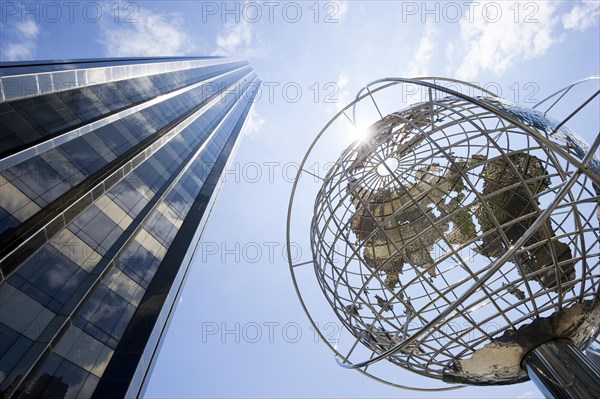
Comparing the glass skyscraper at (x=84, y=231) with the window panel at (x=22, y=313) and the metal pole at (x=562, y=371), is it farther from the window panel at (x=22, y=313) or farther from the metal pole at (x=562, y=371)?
the metal pole at (x=562, y=371)

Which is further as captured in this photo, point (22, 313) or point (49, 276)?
point (49, 276)

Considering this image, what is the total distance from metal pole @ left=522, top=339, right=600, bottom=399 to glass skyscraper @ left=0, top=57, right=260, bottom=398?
989 cm

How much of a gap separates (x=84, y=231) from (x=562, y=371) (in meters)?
12.1

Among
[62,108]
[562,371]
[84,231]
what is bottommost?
[562,371]

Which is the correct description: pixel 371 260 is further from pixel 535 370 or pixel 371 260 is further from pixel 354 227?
pixel 535 370

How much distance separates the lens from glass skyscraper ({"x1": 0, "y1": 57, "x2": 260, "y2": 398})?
8.12 m

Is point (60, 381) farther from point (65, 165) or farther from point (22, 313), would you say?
point (65, 165)

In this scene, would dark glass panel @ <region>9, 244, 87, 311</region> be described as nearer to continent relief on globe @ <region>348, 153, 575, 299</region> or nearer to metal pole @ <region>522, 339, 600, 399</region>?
continent relief on globe @ <region>348, 153, 575, 299</region>

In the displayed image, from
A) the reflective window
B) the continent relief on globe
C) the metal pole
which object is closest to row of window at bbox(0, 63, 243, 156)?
the reflective window

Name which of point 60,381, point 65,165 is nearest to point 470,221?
point 60,381

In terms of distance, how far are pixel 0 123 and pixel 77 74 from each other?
436 centimetres

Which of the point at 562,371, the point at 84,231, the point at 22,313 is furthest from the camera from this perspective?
the point at 84,231

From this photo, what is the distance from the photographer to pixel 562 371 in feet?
13.8

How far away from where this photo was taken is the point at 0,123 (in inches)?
341
